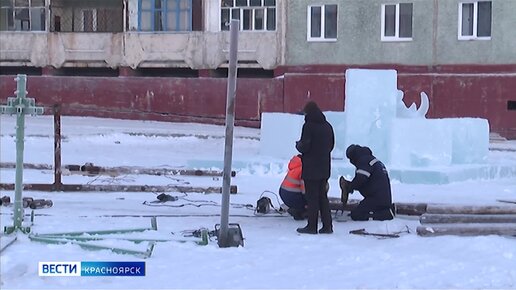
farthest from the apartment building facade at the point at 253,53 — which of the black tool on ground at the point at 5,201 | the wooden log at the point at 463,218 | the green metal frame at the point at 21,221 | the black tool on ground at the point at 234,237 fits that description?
the black tool on ground at the point at 234,237

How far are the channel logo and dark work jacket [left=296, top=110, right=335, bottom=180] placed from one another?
267 centimetres

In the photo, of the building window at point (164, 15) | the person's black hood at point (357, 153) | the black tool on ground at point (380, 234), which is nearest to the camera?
the black tool on ground at point (380, 234)

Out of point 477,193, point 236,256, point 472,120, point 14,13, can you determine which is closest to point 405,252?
point 236,256

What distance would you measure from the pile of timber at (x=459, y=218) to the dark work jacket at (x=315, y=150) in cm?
126

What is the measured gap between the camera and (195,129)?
27.8 meters

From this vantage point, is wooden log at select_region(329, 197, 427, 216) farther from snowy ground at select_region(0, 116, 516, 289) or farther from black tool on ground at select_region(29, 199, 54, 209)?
black tool on ground at select_region(29, 199, 54, 209)

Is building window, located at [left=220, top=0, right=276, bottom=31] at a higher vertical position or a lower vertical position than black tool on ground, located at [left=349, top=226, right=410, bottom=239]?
higher

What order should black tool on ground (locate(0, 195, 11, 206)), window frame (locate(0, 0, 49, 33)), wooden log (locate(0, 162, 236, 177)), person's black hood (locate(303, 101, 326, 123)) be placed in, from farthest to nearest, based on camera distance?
window frame (locate(0, 0, 49, 33))
wooden log (locate(0, 162, 236, 177))
black tool on ground (locate(0, 195, 11, 206))
person's black hood (locate(303, 101, 326, 123))

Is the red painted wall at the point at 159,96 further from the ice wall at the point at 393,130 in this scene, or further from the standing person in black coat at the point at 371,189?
the standing person in black coat at the point at 371,189

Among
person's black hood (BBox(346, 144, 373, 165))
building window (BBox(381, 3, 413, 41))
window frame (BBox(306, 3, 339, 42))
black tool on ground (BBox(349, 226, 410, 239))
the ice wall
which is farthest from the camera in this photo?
window frame (BBox(306, 3, 339, 42))

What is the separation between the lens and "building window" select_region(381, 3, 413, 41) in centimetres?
2792

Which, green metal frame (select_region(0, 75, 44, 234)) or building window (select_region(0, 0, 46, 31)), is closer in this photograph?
green metal frame (select_region(0, 75, 44, 234))

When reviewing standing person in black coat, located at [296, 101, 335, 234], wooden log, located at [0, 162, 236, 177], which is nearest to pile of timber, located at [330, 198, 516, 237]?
standing person in black coat, located at [296, 101, 335, 234]

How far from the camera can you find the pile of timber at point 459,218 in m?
8.84
